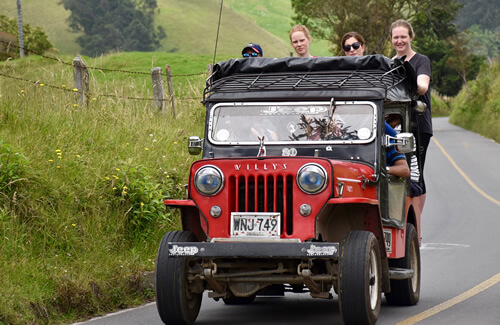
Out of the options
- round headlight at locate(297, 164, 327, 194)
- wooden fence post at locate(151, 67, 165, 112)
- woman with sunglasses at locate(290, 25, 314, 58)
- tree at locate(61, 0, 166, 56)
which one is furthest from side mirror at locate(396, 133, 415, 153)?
tree at locate(61, 0, 166, 56)

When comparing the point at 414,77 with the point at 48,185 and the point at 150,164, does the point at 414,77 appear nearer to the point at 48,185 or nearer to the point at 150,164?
the point at 48,185

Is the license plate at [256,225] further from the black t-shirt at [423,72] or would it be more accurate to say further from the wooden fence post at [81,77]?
the wooden fence post at [81,77]

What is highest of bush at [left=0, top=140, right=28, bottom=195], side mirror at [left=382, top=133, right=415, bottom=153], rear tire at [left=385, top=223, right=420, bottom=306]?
side mirror at [left=382, top=133, right=415, bottom=153]

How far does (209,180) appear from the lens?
823cm

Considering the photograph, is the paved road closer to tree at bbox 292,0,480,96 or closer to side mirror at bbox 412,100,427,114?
side mirror at bbox 412,100,427,114

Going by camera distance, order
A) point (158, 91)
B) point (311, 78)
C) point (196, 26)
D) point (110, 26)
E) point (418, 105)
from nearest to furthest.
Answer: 1. point (311, 78)
2. point (418, 105)
3. point (158, 91)
4. point (110, 26)
5. point (196, 26)

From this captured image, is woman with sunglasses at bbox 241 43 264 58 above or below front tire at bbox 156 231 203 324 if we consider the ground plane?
above

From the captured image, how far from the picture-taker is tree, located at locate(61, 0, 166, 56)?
113 m

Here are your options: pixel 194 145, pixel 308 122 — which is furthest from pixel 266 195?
pixel 194 145

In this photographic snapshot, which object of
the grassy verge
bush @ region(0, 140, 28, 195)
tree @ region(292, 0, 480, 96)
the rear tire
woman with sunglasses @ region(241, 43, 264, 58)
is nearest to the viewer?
the rear tire

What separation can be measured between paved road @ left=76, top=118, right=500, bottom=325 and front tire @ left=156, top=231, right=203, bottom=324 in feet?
1.86

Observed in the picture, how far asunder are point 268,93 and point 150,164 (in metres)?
5.05

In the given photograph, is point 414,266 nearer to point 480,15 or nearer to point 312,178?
point 312,178

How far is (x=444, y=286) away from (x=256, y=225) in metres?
3.58
